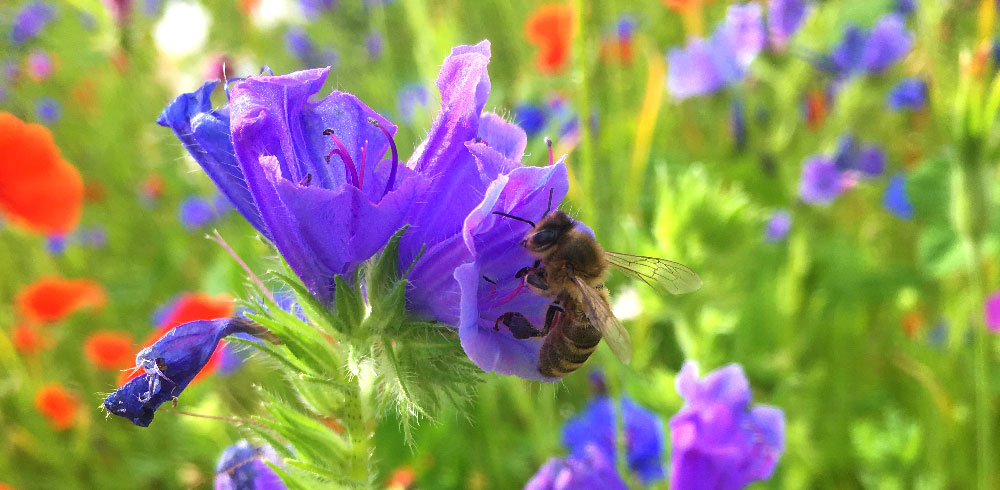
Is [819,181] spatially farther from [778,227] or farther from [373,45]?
[373,45]

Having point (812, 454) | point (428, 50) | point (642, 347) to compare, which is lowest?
point (812, 454)

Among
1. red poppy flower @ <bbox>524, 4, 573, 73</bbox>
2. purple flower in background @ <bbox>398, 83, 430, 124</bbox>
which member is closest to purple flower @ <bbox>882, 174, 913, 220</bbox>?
red poppy flower @ <bbox>524, 4, 573, 73</bbox>

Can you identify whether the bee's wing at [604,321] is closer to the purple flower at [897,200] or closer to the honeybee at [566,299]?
the honeybee at [566,299]

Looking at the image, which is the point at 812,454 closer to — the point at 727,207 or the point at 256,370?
the point at 727,207

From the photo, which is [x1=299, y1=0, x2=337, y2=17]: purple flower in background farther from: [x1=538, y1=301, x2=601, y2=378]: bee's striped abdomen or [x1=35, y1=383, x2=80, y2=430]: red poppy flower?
[x1=538, y1=301, x2=601, y2=378]: bee's striped abdomen

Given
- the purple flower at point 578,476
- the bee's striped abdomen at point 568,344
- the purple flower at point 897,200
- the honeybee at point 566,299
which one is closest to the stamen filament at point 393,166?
the honeybee at point 566,299

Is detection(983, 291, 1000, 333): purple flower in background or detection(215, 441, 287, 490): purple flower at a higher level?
detection(215, 441, 287, 490): purple flower

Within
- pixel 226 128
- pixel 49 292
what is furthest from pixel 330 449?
pixel 49 292

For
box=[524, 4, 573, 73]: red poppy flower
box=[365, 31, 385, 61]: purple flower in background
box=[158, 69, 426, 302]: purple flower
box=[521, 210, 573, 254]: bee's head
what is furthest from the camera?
box=[365, 31, 385, 61]: purple flower in background
